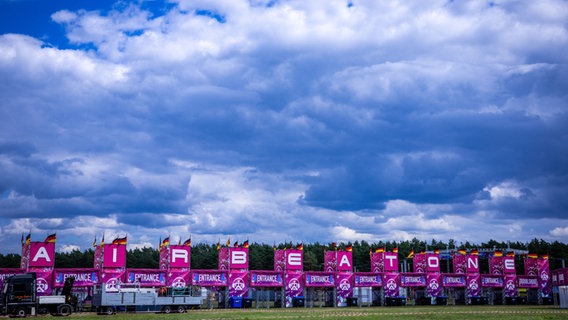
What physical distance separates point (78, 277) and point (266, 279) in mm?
23753

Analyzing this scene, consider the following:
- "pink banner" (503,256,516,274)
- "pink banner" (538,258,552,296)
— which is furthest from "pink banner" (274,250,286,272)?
"pink banner" (538,258,552,296)

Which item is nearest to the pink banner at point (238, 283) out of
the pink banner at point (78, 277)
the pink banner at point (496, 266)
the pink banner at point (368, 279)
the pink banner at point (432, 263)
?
the pink banner at point (78, 277)

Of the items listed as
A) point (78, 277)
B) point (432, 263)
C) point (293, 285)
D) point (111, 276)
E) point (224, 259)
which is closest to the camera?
point (78, 277)

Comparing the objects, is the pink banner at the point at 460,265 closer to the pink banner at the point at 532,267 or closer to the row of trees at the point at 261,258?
the pink banner at the point at 532,267

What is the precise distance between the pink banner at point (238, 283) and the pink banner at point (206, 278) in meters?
A: 1.34

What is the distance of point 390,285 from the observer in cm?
8238

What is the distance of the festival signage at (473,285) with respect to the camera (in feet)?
290

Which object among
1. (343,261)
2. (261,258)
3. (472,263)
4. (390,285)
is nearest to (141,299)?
(343,261)

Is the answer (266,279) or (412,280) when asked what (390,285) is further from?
(266,279)

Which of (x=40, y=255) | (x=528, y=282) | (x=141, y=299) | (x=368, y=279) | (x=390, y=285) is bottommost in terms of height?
(x=528, y=282)

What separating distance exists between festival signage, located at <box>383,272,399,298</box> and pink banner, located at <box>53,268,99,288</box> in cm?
4085

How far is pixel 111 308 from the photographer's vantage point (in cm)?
5694

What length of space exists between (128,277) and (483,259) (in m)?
109

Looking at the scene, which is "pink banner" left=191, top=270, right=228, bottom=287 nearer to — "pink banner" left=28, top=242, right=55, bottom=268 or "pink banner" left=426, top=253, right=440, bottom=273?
"pink banner" left=28, top=242, right=55, bottom=268
